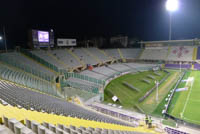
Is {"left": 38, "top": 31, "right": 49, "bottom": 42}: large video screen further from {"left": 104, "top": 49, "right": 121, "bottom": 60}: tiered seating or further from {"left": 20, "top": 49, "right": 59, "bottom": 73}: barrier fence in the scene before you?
{"left": 104, "top": 49, "right": 121, "bottom": 60}: tiered seating

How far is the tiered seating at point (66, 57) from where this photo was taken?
81.4ft

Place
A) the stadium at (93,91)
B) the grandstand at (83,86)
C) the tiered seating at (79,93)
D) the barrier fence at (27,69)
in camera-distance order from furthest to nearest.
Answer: the tiered seating at (79,93)
the barrier fence at (27,69)
the stadium at (93,91)
the grandstand at (83,86)

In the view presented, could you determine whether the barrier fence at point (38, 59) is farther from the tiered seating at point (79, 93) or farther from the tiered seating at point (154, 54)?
the tiered seating at point (154, 54)

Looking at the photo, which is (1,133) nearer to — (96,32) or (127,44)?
(96,32)

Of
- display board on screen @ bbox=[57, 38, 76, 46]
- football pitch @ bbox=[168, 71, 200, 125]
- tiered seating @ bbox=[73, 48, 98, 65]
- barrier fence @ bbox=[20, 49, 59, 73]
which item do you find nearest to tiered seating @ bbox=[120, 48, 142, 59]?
tiered seating @ bbox=[73, 48, 98, 65]

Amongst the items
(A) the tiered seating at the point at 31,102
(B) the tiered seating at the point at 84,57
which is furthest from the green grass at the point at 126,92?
(A) the tiered seating at the point at 31,102

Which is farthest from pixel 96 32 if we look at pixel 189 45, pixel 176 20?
pixel 189 45

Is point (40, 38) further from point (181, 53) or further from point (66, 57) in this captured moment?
point (181, 53)

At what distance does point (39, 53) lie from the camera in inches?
862

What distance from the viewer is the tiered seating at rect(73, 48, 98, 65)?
28891 millimetres

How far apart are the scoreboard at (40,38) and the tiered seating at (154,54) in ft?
86.3

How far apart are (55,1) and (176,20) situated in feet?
90.6

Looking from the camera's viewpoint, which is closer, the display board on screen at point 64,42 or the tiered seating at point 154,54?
the display board on screen at point 64,42

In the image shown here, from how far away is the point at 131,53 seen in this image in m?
39.8
